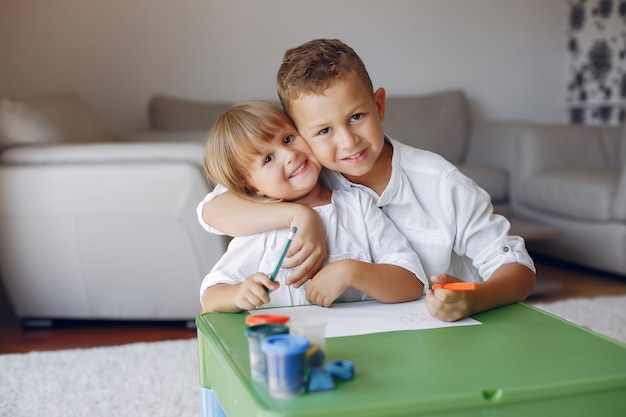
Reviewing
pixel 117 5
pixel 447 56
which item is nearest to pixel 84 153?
pixel 117 5

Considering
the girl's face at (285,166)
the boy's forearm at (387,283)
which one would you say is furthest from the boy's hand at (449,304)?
the girl's face at (285,166)

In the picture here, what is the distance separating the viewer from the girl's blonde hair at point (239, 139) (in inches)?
50.7

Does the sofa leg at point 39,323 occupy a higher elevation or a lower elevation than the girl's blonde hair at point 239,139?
lower

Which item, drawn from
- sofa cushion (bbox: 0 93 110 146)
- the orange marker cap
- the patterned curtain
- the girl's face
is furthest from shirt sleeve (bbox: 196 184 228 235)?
the patterned curtain

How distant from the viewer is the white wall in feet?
12.1

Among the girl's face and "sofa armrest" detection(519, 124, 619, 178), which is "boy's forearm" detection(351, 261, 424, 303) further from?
"sofa armrest" detection(519, 124, 619, 178)

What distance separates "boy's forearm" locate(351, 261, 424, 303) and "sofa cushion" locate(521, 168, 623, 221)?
85.0 inches

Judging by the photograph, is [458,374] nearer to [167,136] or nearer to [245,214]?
[245,214]

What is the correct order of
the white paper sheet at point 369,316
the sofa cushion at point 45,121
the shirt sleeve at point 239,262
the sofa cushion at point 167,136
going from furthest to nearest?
the sofa cushion at point 167,136
the sofa cushion at point 45,121
the shirt sleeve at point 239,262
the white paper sheet at point 369,316

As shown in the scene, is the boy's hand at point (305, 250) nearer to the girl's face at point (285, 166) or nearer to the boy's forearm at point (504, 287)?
the girl's face at point (285, 166)

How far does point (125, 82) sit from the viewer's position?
3844 mm

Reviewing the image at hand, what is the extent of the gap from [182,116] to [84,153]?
128 cm

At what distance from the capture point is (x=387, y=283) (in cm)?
120

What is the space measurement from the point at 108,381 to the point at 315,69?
1142 mm
